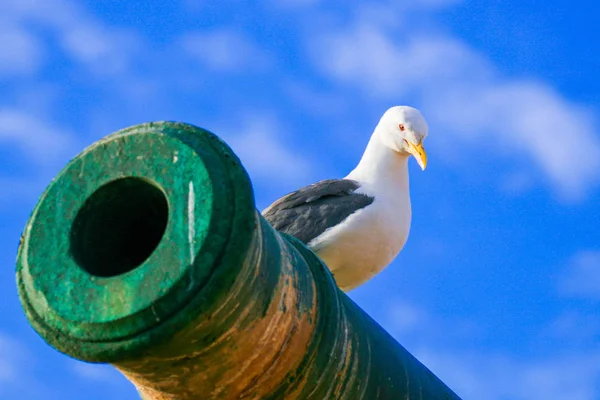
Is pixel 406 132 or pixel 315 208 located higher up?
pixel 406 132

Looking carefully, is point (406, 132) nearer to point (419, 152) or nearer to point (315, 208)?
point (419, 152)

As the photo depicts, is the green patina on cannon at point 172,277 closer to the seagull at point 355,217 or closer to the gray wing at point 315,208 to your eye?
the seagull at point 355,217

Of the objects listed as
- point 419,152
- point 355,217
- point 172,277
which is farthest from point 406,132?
point 172,277

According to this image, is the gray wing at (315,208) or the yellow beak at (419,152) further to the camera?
the yellow beak at (419,152)

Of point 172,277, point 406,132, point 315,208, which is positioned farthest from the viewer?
point 406,132

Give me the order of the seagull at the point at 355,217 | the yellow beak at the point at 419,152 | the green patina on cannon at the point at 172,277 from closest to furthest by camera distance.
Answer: the green patina on cannon at the point at 172,277 < the seagull at the point at 355,217 < the yellow beak at the point at 419,152

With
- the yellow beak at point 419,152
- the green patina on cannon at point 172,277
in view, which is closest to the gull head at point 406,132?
the yellow beak at point 419,152

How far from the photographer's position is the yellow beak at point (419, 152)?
740cm

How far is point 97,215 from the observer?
7.35ft

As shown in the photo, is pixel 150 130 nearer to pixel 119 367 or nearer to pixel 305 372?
pixel 119 367

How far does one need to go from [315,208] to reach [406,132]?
1000 millimetres

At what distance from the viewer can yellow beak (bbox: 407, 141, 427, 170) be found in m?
7.40

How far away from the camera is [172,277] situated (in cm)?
200

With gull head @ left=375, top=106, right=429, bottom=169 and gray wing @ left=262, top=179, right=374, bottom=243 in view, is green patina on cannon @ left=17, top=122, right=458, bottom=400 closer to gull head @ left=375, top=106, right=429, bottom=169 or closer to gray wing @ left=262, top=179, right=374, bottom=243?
gray wing @ left=262, top=179, right=374, bottom=243
